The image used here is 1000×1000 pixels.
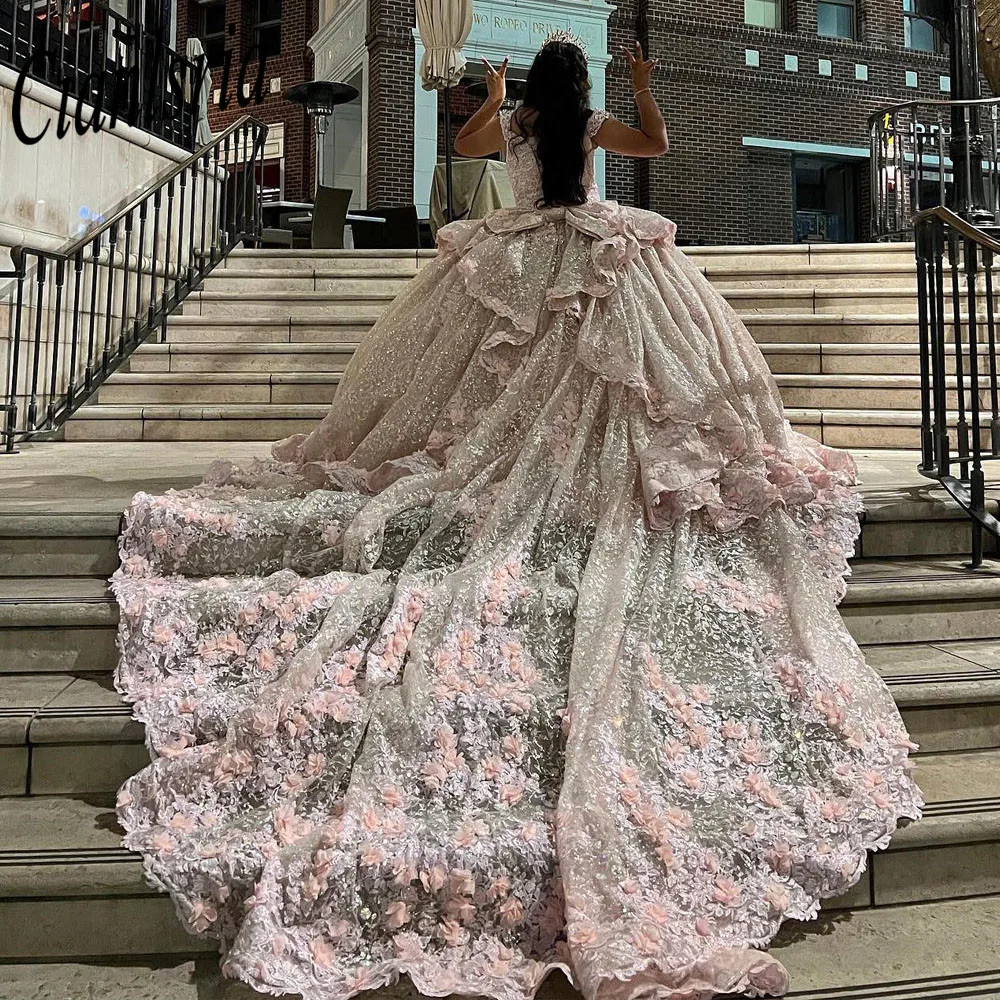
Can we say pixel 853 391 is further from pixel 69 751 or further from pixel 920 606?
pixel 69 751

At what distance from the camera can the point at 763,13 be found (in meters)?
13.3

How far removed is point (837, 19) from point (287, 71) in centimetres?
834

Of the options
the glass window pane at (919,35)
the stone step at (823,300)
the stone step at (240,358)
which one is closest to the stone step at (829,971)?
the stone step at (240,358)

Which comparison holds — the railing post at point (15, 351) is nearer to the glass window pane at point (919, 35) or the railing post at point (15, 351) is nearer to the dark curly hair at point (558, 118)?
the dark curly hair at point (558, 118)

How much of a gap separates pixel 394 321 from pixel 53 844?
172cm

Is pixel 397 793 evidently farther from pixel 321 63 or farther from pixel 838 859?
pixel 321 63

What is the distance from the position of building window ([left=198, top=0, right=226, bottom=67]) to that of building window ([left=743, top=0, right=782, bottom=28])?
7.94 metres

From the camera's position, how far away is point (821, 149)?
13125 millimetres

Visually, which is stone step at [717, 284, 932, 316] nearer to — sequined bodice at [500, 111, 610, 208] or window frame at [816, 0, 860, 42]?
sequined bodice at [500, 111, 610, 208]

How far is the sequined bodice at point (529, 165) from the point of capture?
2.62 m

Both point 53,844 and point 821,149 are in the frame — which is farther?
point 821,149

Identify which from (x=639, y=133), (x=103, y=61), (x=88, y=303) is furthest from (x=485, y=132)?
(x=103, y=61)

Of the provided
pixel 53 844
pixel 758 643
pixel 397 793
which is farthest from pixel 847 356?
pixel 53 844

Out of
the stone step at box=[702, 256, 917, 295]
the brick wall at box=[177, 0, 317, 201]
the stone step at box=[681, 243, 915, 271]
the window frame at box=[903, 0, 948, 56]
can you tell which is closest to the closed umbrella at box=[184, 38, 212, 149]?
the stone step at box=[681, 243, 915, 271]
